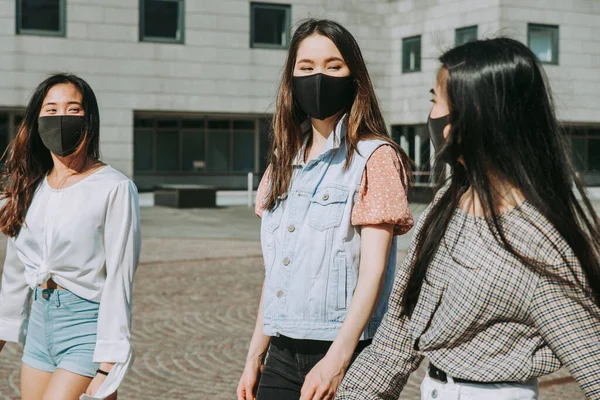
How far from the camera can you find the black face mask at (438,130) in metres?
2.27

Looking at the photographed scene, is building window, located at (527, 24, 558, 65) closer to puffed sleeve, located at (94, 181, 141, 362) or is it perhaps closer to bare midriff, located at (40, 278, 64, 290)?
puffed sleeve, located at (94, 181, 141, 362)

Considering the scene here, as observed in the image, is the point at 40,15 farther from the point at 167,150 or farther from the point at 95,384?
the point at 95,384

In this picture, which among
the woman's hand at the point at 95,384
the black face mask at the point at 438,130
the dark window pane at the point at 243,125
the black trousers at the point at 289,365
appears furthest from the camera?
the dark window pane at the point at 243,125

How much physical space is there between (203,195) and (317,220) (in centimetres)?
2726

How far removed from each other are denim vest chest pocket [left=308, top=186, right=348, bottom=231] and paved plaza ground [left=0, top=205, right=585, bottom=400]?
3911mm

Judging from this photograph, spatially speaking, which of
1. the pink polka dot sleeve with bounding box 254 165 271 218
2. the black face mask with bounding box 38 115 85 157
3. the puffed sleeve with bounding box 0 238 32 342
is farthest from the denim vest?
the puffed sleeve with bounding box 0 238 32 342

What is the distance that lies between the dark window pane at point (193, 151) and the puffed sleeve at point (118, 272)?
112 feet

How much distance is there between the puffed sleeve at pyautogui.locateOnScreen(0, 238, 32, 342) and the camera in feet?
12.5

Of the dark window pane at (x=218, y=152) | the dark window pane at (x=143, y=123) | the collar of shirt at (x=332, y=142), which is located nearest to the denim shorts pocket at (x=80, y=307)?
the collar of shirt at (x=332, y=142)

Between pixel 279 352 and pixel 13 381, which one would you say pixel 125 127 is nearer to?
pixel 13 381

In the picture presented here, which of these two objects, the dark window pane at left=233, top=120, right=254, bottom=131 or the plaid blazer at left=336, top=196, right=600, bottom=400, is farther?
the dark window pane at left=233, top=120, right=254, bottom=131

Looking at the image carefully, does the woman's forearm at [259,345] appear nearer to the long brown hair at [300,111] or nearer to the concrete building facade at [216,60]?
the long brown hair at [300,111]

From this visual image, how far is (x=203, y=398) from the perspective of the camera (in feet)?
21.6

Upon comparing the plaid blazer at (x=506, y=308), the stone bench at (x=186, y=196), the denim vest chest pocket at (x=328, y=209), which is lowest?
the stone bench at (x=186, y=196)
